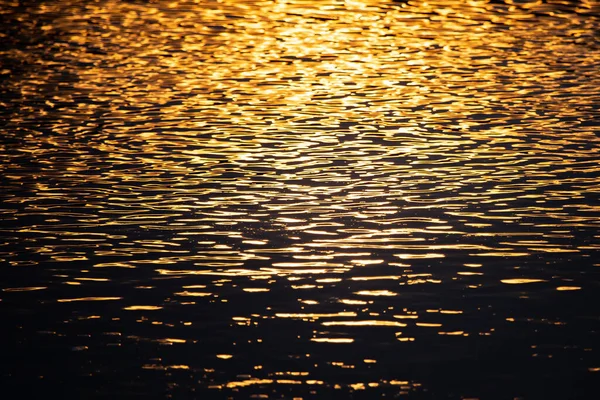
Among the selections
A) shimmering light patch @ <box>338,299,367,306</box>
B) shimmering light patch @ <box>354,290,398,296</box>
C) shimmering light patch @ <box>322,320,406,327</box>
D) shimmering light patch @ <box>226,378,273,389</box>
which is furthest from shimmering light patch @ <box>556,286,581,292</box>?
shimmering light patch @ <box>226,378,273,389</box>

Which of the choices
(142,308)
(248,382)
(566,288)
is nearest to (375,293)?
(566,288)

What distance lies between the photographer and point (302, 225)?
90.2 feet

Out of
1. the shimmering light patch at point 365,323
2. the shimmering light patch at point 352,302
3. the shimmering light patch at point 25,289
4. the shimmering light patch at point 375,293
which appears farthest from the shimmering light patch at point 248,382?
the shimmering light patch at point 25,289

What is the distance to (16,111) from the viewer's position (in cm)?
4250

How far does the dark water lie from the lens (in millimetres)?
19688

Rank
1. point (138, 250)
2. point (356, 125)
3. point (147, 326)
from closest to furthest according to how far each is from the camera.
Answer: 1. point (147, 326)
2. point (138, 250)
3. point (356, 125)

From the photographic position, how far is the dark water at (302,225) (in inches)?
775

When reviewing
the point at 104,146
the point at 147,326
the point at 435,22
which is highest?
the point at 147,326

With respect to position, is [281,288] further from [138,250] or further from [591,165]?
[591,165]

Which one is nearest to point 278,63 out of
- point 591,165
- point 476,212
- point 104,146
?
point 104,146

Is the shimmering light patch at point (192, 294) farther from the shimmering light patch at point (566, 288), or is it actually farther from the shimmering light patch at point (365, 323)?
the shimmering light patch at point (566, 288)

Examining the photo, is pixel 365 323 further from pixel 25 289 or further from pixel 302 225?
pixel 25 289

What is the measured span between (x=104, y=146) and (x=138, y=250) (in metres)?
11.5

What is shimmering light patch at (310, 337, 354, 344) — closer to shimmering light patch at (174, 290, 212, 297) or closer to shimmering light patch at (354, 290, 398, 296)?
shimmering light patch at (354, 290, 398, 296)
